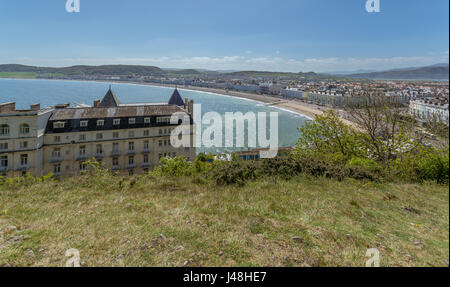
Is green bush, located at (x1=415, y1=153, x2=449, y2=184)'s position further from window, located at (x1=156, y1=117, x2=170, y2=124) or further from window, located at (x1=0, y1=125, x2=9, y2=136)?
window, located at (x1=0, y1=125, x2=9, y2=136)

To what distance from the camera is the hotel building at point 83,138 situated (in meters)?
19.6

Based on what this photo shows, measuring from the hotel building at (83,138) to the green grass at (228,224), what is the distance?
1556cm

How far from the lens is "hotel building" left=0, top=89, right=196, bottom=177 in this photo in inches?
773

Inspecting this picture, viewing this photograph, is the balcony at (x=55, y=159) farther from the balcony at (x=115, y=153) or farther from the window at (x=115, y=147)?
the window at (x=115, y=147)

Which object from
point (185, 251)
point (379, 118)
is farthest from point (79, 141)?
point (379, 118)

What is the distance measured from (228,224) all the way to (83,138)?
22.6m

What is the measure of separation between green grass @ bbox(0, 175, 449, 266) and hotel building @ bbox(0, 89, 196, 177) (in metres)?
15.6

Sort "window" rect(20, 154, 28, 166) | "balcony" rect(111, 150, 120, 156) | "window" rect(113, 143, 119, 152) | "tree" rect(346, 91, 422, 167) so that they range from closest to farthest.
Result: 1. "tree" rect(346, 91, 422, 167)
2. "window" rect(20, 154, 28, 166)
3. "balcony" rect(111, 150, 120, 156)
4. "window" rect(113, 143, 119, 152)

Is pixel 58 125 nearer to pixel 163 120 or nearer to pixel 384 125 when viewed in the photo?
pixel 163 120

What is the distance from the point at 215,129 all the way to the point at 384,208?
53.8 m

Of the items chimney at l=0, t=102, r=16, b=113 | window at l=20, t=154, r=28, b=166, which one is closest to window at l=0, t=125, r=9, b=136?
chimney at l=0, t=102, r=16, b=113

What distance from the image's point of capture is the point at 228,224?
16.5ft
